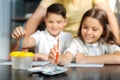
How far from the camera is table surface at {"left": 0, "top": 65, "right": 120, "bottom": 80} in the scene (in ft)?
3.04

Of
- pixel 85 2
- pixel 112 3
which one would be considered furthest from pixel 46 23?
pixel 112 3

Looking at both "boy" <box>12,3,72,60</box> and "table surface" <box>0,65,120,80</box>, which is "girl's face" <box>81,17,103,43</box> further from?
"table surface" <box>0,65,120,80</box>

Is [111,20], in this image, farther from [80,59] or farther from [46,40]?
[80,59]

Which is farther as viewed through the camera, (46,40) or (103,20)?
(46,40)

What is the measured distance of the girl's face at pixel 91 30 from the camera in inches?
59.1

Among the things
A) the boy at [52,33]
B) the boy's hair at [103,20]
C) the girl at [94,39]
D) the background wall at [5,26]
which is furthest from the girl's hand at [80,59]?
the background wall at [5,26]

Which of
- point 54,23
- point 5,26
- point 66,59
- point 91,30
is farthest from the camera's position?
point 5,26

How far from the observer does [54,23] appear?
5.72 feet

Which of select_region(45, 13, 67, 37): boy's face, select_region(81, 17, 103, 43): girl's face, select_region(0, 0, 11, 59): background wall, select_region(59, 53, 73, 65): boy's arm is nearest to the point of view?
select_region(59, 53, 73, 65): boy's arm

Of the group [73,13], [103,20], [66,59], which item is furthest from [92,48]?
[73,13]

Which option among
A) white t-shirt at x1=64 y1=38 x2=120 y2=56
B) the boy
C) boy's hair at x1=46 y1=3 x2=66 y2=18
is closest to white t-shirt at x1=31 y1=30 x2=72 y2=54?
the boy

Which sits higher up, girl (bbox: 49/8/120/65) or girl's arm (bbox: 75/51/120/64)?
girl (bbox: 49/8/120/65)

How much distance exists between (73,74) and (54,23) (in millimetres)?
778

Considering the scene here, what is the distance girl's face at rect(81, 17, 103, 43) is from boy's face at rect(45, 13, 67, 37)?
25 centimetres
